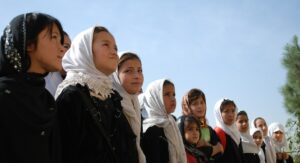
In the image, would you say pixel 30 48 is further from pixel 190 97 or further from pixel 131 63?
pixel 190 97

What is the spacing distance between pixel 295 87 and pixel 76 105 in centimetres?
1893

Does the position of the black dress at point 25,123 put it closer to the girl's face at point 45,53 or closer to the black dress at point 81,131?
the girl's face at point 45,53

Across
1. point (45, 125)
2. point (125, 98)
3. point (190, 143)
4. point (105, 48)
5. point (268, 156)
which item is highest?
point (105, 48)

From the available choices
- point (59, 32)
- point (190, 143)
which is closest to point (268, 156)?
point (190, 143)

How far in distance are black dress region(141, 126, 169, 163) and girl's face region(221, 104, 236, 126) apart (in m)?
2.29

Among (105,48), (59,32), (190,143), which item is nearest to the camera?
(59,32)

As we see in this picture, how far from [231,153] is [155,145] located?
2249 millimetres

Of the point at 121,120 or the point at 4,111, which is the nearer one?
the point at 4,111

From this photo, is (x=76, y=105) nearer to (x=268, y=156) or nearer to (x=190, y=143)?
(x=190, y=143)

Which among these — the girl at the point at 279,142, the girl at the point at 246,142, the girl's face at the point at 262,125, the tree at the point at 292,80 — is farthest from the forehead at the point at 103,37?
the tree at the point at 292,80

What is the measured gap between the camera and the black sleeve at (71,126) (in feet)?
8.41

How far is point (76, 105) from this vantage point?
261 cm

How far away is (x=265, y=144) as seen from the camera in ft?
26.1

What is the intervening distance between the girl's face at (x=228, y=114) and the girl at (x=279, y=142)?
9.78ft
